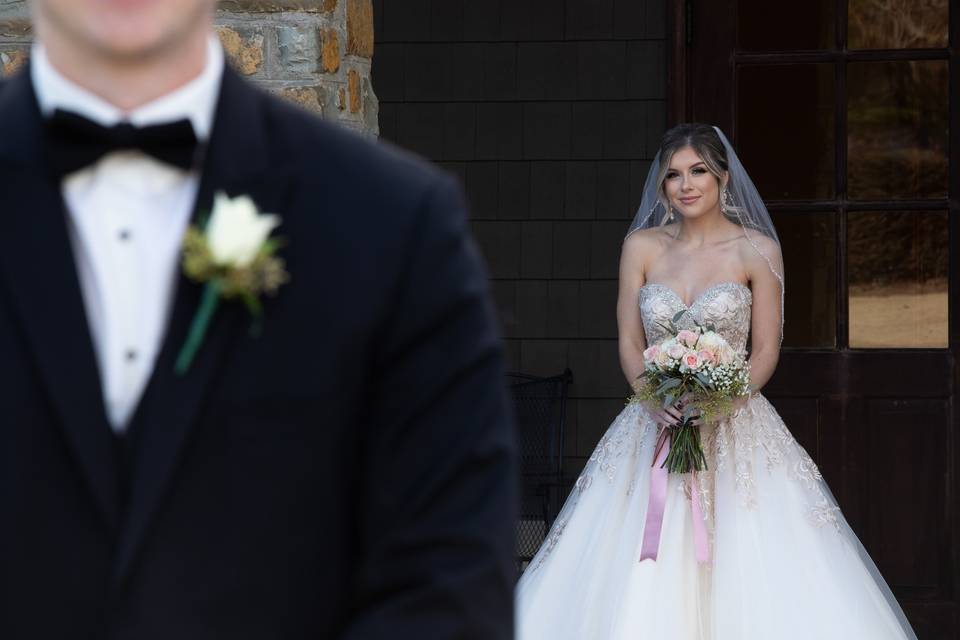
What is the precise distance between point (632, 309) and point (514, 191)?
2.35 m

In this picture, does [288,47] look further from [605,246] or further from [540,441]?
[540,441]

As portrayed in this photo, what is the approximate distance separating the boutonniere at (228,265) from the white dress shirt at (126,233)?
0.13 ft

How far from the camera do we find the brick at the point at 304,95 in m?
4.39

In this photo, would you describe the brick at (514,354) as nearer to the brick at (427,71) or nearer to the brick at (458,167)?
the brick at (458,167)

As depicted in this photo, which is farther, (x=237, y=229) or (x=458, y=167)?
(x=458, y=167)

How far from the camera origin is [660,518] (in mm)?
5426

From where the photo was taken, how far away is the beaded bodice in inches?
220

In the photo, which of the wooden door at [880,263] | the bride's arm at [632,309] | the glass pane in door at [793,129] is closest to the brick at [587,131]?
the glass pane in door at [793,129]

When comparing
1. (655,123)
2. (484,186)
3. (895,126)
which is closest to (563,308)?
(484,186)

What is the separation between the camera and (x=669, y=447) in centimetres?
561

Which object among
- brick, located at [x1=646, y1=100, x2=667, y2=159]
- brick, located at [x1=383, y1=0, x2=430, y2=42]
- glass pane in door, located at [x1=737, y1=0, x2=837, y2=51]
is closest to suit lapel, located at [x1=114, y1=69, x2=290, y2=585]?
glass pane in door, located at [x1=737, y1=0, x2=837, y2=51]

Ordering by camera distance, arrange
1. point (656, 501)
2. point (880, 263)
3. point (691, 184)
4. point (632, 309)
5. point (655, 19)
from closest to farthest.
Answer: point (656, 501)
point (691, 184)
point (632, 309)
point (880, 263)
point (655, 19)

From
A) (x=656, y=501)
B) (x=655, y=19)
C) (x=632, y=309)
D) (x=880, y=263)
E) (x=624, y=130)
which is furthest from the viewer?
(x=624, y=130)

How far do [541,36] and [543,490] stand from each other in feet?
7.36
